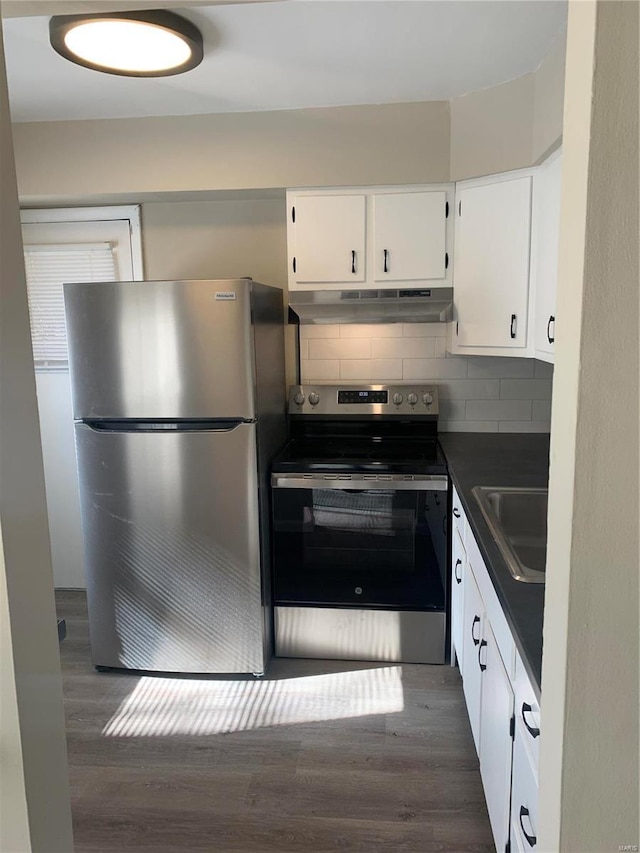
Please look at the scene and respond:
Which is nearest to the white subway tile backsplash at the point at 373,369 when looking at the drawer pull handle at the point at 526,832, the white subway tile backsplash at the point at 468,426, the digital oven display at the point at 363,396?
the digital oven display at the point at 363,396

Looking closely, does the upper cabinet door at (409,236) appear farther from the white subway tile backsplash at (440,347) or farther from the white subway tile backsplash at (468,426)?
the white subway tile backsplash at (468,426)

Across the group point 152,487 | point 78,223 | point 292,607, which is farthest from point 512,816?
point 78,223

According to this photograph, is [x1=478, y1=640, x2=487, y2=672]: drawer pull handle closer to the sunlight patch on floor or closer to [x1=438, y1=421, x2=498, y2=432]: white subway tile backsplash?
the sunlight patch on floor

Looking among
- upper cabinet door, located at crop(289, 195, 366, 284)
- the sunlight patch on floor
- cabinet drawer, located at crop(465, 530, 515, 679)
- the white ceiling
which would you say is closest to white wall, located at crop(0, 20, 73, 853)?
cabinet drawer, located at crop(465, 530, 515, 679)

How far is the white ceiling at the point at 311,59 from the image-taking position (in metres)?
1.93

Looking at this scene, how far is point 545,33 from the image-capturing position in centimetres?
211

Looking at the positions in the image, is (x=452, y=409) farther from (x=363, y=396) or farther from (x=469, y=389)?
(x=363, y=396)

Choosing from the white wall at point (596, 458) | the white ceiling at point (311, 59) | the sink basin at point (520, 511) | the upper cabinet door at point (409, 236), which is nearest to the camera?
the white wall at point (596, 458)

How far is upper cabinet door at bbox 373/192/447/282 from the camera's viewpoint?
2.88 m

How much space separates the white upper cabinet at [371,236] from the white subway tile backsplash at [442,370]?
1.23 feet

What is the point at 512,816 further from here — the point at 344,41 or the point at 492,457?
the point at 344,41

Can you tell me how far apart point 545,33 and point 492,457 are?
1.61 m

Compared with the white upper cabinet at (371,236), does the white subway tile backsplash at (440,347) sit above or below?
below

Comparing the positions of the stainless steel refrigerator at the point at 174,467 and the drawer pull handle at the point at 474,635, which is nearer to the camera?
the drawer pull handle at the point at 474,635
